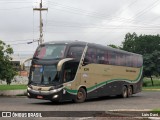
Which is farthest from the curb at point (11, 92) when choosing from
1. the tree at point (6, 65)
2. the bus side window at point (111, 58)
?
the bus side window at point (111, 58)

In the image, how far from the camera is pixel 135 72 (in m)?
34.9

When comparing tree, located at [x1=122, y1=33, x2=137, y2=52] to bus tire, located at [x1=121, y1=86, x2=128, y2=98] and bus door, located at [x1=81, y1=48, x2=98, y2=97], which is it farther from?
bus door, located at [x1=81, y1=48, x2=98, y2=97]

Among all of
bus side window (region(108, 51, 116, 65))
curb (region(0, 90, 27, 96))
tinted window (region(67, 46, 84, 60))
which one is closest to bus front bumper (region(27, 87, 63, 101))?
tinted window (region(67, 46, 84, 60))

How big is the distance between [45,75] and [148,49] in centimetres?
7722

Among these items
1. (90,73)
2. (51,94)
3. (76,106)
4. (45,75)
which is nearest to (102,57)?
(90,73)

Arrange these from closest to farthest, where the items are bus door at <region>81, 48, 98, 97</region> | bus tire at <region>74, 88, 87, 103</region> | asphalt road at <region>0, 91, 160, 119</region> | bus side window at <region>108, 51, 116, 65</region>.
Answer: asphalt road at <region>0, 91, 160, 119</region>
bus tire at <region>74, 88, 87, 103</region>
bus door at <region>81, 48, 98, 97</region>
bus side window at <region>108, 51, 116, 65</region>

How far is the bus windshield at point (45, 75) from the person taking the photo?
2425 centimetres

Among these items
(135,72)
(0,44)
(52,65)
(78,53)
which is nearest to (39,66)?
(52,65)

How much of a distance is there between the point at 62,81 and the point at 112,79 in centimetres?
700

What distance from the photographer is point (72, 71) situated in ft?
82.5

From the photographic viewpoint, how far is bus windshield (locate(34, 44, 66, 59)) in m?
24.6

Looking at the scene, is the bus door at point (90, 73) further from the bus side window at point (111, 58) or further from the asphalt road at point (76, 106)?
the bus side window at point (111, 58)

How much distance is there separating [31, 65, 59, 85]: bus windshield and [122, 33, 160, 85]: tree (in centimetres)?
6380

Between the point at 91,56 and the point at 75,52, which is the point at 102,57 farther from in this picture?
the point at 75,52
